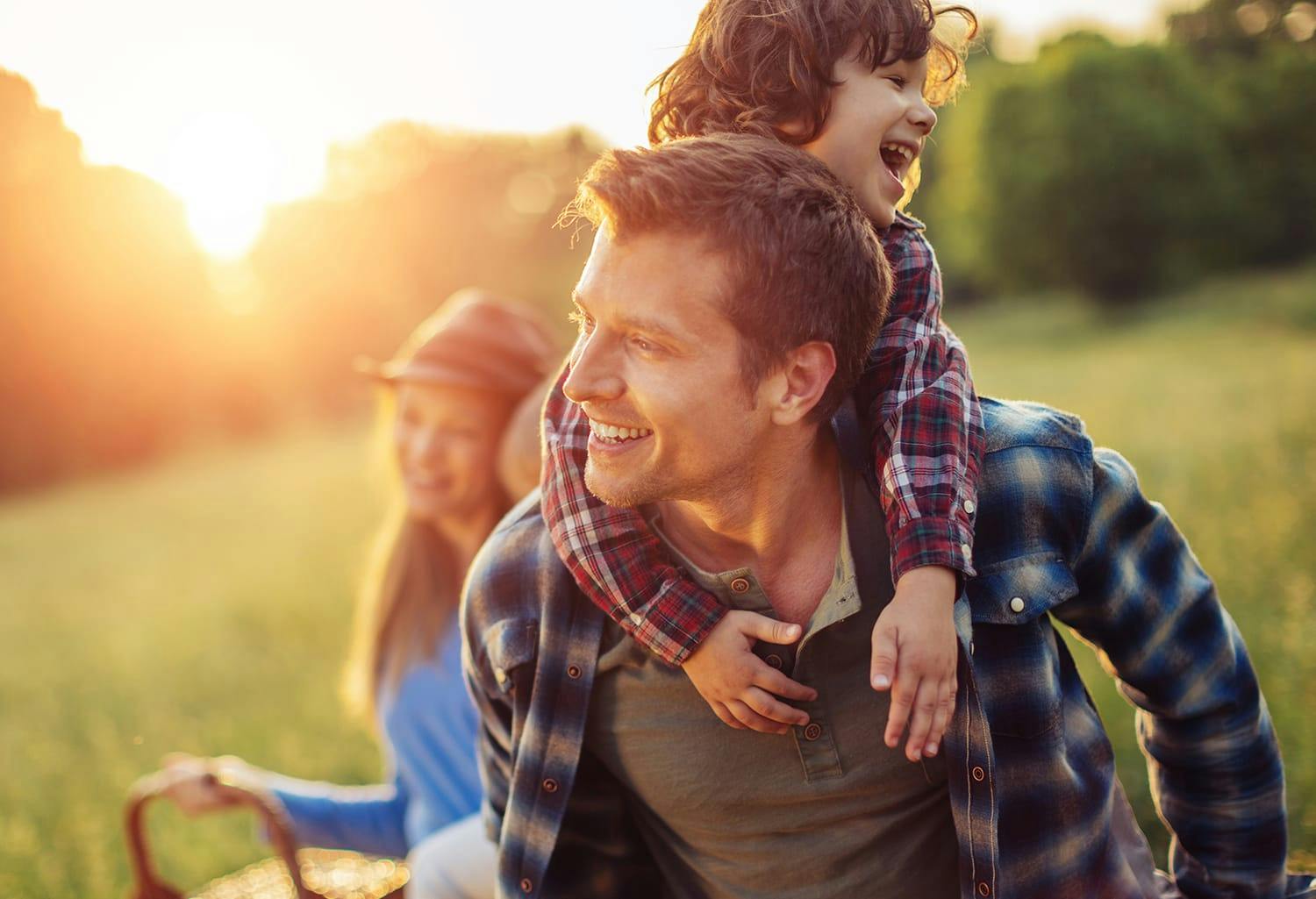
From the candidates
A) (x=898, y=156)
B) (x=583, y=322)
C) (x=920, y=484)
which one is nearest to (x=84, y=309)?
(x=583, y=322)

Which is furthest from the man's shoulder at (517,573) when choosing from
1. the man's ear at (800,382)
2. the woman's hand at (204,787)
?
the woman's hand at (204,787)

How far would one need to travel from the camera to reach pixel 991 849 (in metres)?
1.84

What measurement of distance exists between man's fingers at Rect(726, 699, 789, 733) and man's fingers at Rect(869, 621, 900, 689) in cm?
22

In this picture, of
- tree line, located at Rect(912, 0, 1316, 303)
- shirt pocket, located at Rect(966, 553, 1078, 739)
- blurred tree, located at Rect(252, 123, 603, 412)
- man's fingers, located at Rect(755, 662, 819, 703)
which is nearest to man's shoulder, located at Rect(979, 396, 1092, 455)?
shirt pocket, located at Rect(966, 553, 1078, 739)

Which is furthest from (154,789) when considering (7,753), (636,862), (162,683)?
(162,683)

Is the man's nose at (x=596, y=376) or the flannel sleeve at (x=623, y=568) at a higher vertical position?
the man's nose at (x=596, y=376)

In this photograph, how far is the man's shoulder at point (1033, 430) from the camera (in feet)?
6.28

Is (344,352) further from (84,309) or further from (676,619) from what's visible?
(676,619)

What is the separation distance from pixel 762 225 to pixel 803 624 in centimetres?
70

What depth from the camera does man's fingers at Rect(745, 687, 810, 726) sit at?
68.6 inches

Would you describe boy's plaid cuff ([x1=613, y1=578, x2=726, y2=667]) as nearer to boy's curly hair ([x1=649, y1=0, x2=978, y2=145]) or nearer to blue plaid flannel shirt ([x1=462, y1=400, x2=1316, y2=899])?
blue plaid flannel shirt ([x1=462, y1=400, x2=1316, y2=899])

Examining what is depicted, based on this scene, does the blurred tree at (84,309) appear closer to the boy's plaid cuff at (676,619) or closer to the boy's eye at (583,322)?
the boy's eye at (583,322)

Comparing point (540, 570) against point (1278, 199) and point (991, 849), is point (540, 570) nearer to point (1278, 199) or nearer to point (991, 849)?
point (991, 849)

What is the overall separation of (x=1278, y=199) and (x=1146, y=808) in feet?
109
